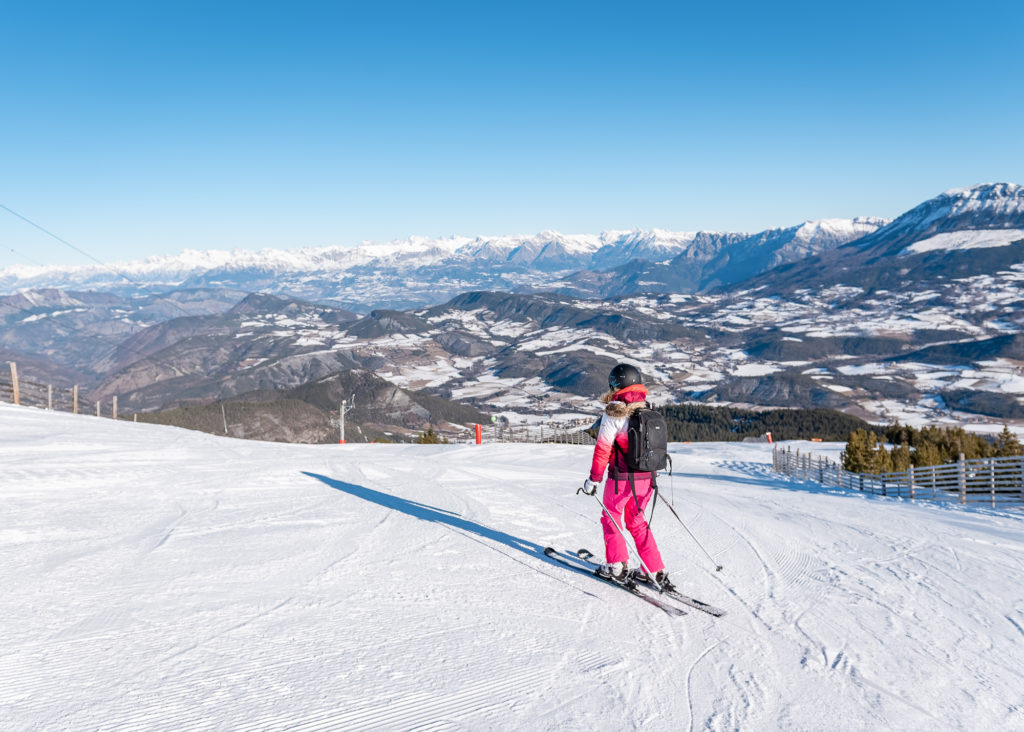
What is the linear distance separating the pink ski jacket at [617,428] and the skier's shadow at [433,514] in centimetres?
215

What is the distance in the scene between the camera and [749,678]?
4.61 metres

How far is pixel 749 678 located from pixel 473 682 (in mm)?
2049

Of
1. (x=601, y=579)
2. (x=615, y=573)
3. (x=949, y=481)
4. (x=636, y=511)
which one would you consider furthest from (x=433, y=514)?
(x=949, y=481)

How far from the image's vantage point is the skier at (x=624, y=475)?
6.35 meters

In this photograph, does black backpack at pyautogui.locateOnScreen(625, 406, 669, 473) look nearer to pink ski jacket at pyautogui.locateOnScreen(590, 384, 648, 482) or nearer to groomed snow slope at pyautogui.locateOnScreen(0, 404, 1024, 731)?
pink ski jacket at pyautogui.locateOnScreen(590, 384, 648, 482)

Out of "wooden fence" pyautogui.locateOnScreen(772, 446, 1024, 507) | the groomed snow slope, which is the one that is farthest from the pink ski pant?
"wooden fence" pyautogui.locateOnScreen(772, 446, 1024, 507)

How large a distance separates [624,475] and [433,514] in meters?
5.04

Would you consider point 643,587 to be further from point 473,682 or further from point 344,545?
point 344,545

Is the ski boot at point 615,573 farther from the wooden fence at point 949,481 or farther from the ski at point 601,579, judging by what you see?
the wooden fence at point 949,481

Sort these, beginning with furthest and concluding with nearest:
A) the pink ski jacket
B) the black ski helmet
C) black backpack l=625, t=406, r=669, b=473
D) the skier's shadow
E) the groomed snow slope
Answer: the skier's shadow < the black ski helmet < the pink ski jacket < black backpack l=625, t=406, r=669, b=473 < the groomed snow slope

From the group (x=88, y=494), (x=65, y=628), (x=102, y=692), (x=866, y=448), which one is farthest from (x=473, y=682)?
(x=866, y=448)

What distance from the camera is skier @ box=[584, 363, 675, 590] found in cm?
635

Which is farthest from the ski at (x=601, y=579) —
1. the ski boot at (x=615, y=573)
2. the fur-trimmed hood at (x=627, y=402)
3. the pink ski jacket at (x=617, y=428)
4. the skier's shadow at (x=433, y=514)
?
the fur-trimmed hood at (x=627, y=402)

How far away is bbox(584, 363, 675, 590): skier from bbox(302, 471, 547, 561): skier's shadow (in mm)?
1806
